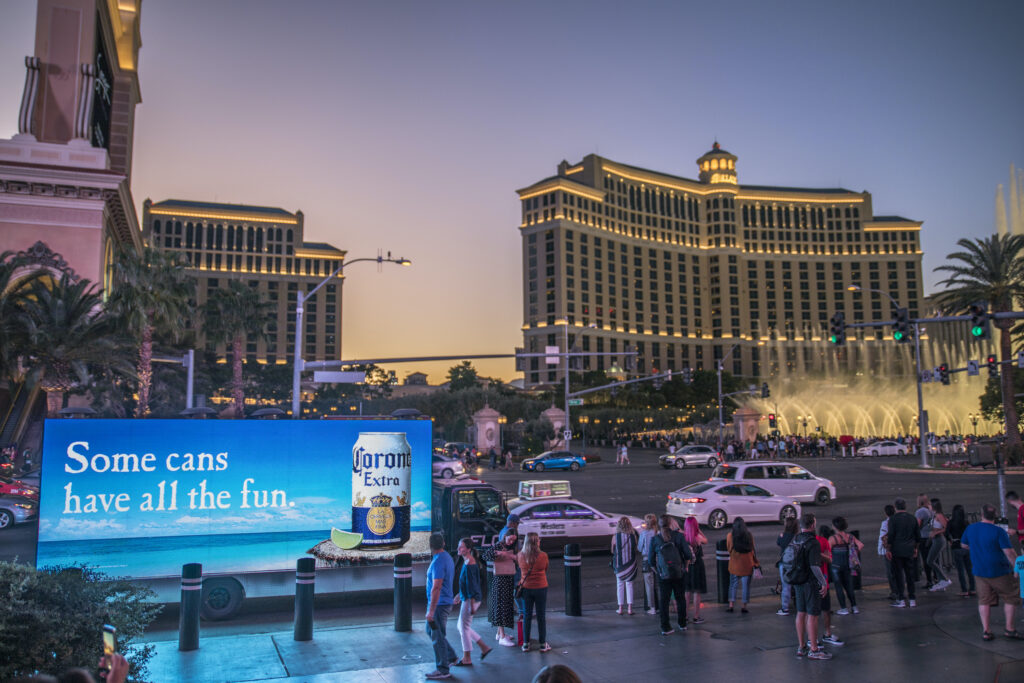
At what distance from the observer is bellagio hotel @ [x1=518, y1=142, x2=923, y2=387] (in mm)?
151500

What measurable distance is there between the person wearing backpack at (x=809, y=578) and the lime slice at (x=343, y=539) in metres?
6.60

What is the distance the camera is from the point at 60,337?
30109 mm

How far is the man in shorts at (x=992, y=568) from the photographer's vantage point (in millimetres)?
9695

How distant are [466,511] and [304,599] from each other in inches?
186

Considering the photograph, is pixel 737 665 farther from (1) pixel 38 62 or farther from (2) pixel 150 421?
(1) pixel 38 62

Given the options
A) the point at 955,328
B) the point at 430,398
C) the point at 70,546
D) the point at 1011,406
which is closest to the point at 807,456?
the point at 1011,406

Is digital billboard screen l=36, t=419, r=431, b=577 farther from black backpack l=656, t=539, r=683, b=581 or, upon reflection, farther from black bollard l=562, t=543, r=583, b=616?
black backpack l=656, t=539, r=683, b=581

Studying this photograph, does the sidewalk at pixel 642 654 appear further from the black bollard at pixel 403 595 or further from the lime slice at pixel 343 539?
the lime slice at pixel 343 539

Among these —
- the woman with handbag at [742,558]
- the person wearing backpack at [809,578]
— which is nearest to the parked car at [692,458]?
the woman with handbag at [742,558]

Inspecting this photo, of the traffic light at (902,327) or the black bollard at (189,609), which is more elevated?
the traffic light at (902,327)

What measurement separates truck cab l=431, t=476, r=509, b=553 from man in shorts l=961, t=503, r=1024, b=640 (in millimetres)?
7694

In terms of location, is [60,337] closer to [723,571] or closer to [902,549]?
[723,571]

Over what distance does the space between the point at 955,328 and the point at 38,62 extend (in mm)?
171950

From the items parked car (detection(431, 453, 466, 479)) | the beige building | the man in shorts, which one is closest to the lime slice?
the man in shorts
